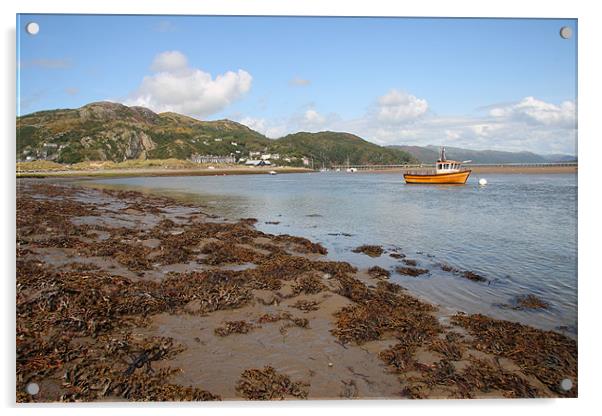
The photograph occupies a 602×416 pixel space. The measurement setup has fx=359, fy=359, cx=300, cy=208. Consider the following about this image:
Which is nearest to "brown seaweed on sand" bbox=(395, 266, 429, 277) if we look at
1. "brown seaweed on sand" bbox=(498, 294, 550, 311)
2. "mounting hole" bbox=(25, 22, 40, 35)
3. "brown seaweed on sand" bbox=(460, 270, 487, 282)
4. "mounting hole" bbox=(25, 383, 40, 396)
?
"brown seaweed on sand" bbox=(460, 270, 487, 282)

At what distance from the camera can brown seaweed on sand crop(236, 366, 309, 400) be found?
253cm

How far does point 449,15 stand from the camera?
3156 millimetres

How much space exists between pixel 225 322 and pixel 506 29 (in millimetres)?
3639

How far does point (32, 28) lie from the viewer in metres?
3.04

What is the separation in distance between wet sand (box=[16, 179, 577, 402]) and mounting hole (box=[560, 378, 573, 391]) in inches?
1.3

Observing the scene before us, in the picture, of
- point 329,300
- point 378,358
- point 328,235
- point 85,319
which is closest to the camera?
point 378,358

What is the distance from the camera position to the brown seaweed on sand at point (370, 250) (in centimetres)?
620

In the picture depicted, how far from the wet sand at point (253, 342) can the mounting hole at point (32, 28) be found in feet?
6.10

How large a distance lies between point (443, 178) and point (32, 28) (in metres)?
28.1

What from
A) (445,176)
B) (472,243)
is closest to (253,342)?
(472,243)

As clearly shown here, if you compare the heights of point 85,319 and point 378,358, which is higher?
point 85,319

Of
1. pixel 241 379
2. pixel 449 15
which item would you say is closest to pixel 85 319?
pixel 241 379

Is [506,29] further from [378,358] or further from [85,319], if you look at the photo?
[85,319]

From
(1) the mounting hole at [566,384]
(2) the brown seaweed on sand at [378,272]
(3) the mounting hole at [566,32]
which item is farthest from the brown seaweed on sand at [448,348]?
(3) the mounting hole at [566,32]
